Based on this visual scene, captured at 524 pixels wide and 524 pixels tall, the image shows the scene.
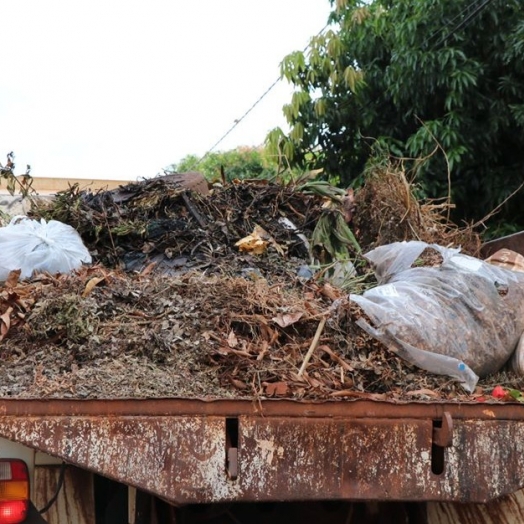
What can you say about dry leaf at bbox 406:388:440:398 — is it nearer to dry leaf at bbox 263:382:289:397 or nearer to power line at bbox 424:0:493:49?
dry leaf at bbox 263:382:289:397

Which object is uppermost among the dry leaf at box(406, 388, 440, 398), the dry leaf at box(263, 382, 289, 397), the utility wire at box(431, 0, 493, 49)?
the utility wire at box(431, 0, 493, 49)

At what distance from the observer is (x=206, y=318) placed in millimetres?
2818

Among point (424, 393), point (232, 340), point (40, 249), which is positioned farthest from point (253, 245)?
point (424, 393)

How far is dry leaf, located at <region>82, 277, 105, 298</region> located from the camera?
10.0ft

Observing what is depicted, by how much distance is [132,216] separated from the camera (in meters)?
4.16

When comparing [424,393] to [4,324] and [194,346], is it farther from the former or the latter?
[4,324]

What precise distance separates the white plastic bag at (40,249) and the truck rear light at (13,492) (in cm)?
148

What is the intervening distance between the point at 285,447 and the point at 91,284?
116cm

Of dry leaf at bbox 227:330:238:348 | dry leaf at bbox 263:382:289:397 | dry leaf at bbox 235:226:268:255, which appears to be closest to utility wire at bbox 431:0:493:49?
dry leaf at bbox 235:226:268:255

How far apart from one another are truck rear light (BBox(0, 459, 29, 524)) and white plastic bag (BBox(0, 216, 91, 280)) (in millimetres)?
1479

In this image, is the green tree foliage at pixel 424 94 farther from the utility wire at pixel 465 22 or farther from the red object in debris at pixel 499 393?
the red object in debris at pixel 499 393

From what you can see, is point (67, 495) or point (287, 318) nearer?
point (67, 495)

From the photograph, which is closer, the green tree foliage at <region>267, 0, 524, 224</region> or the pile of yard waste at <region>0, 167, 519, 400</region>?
the pile of yard waste at <region>0, 167, 519, 400</region>

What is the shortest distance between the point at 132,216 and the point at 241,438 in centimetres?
210
